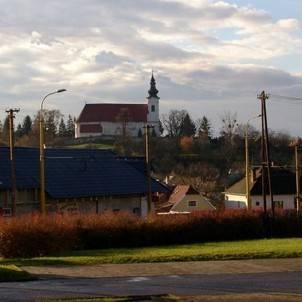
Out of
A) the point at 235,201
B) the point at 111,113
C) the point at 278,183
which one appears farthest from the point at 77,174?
the point at 111,113

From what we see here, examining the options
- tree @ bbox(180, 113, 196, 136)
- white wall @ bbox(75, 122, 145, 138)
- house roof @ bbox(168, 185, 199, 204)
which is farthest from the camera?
white wall @ bbox(75, 122, 145, 138)

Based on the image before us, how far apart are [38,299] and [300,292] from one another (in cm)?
607

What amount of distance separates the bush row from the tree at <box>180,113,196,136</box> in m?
99.8

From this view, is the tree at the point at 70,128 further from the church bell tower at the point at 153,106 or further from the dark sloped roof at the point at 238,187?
the dark sloped roof at the point at 238,187

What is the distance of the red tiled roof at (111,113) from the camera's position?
162 meters

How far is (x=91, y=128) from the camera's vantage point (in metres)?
164

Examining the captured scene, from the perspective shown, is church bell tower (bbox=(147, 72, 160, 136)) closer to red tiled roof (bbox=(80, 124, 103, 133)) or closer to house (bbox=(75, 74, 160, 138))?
house (bbox=(75, 74, 160, 138))

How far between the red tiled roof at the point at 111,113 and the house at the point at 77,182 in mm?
93637

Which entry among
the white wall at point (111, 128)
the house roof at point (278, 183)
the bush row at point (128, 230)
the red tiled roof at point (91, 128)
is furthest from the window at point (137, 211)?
the red tiled roof at point (91, 128)

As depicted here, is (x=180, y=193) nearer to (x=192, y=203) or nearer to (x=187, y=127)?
(x=192, y=203)

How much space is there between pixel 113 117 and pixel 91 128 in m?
5.97

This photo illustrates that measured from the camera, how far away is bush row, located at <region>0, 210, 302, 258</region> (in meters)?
30.4

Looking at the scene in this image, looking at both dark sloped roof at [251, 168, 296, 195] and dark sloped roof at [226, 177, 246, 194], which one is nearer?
dark sloped roof at [251, 168, 296, 195]

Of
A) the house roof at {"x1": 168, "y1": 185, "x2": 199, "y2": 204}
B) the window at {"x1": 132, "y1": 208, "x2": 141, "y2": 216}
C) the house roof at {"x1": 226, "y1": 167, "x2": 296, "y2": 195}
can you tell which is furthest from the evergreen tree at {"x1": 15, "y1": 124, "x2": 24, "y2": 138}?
the window at {"x1": 132, "y1": 208, "x2": 141, "y2": 216}
